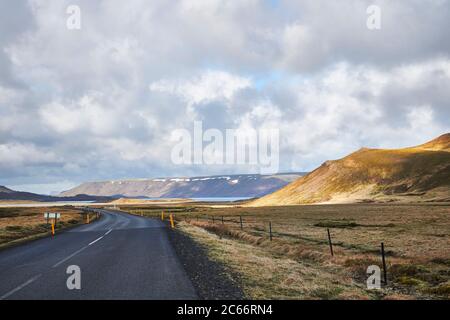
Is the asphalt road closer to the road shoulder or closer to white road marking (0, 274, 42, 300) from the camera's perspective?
white road marking (0, 274, 42, 300)

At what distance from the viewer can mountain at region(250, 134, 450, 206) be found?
461 ft

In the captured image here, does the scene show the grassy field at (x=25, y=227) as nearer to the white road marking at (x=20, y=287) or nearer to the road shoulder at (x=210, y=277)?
the white road marking at (x=20, y=287)

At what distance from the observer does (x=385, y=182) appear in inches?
6550

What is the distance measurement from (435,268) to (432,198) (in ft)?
385

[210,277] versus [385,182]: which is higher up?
[385,182]

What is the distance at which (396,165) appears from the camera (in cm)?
18088

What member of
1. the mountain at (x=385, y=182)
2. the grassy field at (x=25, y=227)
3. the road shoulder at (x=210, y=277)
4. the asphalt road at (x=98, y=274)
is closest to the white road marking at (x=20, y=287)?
the asphalt road at (x=98, y=274)

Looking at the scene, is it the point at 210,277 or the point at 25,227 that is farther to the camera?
the point at 25,227

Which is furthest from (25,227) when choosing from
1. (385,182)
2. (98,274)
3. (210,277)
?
(385,182)

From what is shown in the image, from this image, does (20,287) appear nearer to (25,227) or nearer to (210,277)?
(210,277)

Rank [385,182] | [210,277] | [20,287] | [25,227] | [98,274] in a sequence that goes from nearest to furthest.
Answer: 1. [20,287]
2. [210,277]
3. [98,274]
4. [25,227]
5. [385,182]

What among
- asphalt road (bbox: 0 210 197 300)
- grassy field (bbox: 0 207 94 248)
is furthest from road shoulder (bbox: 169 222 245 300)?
grassy field (bbox: 0 207 94 248)
